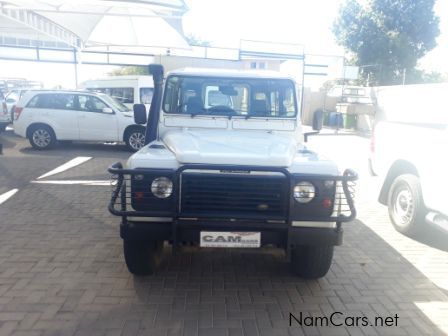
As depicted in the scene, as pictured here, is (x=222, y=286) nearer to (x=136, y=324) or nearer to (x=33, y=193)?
(x=136, y=324)

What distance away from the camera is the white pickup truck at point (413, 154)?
4555 mm

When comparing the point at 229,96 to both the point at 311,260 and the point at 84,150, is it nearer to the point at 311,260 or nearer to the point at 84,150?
the point at 311,260

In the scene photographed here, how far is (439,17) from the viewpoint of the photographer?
91.8 feet

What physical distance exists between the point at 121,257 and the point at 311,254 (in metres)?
2.06

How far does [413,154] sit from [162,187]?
11.0ft

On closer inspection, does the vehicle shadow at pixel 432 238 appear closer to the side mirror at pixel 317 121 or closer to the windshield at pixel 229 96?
the side mirror at pixel 317 121

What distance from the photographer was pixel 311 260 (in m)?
3.79

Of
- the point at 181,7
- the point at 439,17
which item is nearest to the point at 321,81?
the point at 439,17

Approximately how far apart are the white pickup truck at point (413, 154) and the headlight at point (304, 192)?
199cm

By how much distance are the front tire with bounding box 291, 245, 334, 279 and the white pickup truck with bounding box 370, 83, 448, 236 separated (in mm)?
1666

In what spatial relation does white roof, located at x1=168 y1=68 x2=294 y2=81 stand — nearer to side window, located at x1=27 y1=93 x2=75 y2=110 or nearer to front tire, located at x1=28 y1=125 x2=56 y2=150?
side window, located at x1=27 y1=93 x2=75 y2=110

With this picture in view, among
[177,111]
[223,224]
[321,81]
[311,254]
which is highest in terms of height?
[321,81]

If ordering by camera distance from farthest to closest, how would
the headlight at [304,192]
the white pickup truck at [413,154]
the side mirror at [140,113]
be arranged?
the side mirror at [140,113]
the white pickup truck at [413,154]
the headlight at [304,192]

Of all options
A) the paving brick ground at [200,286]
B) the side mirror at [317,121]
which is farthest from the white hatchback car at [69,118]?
the side mirror at [317,121]
